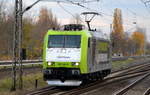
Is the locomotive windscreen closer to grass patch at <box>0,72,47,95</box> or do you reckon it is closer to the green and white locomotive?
the green and white locomotive

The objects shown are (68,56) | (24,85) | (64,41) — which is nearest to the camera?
(68,56)

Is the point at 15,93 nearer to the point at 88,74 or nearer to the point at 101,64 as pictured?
the point at 88,74

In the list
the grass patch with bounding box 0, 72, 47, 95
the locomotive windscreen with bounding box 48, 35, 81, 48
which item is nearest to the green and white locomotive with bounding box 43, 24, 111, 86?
the locomotive windscreen with bounding box 48, 35, 81, 48

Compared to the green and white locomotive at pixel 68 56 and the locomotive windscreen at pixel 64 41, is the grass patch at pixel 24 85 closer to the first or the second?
the green and white locomotive at pixel 68 56

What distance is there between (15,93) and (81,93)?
→ 3.50 m

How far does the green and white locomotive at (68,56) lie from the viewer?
20656 mm

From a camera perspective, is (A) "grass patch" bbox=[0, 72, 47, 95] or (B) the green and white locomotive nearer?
(A) "grass patch" bbox=[0, 72, 47, 95]

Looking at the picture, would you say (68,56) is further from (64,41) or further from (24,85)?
(24,85)

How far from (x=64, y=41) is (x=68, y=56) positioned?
1041mm

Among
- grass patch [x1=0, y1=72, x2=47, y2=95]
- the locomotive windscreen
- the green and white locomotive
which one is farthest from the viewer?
the locomotive windscreen

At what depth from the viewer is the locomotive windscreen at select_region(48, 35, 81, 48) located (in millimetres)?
21219

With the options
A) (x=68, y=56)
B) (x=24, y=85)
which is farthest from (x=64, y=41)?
(x=24, y=85)

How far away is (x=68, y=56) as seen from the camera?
21.0 metres

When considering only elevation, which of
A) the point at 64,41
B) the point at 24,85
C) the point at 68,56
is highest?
the point at 64,41
